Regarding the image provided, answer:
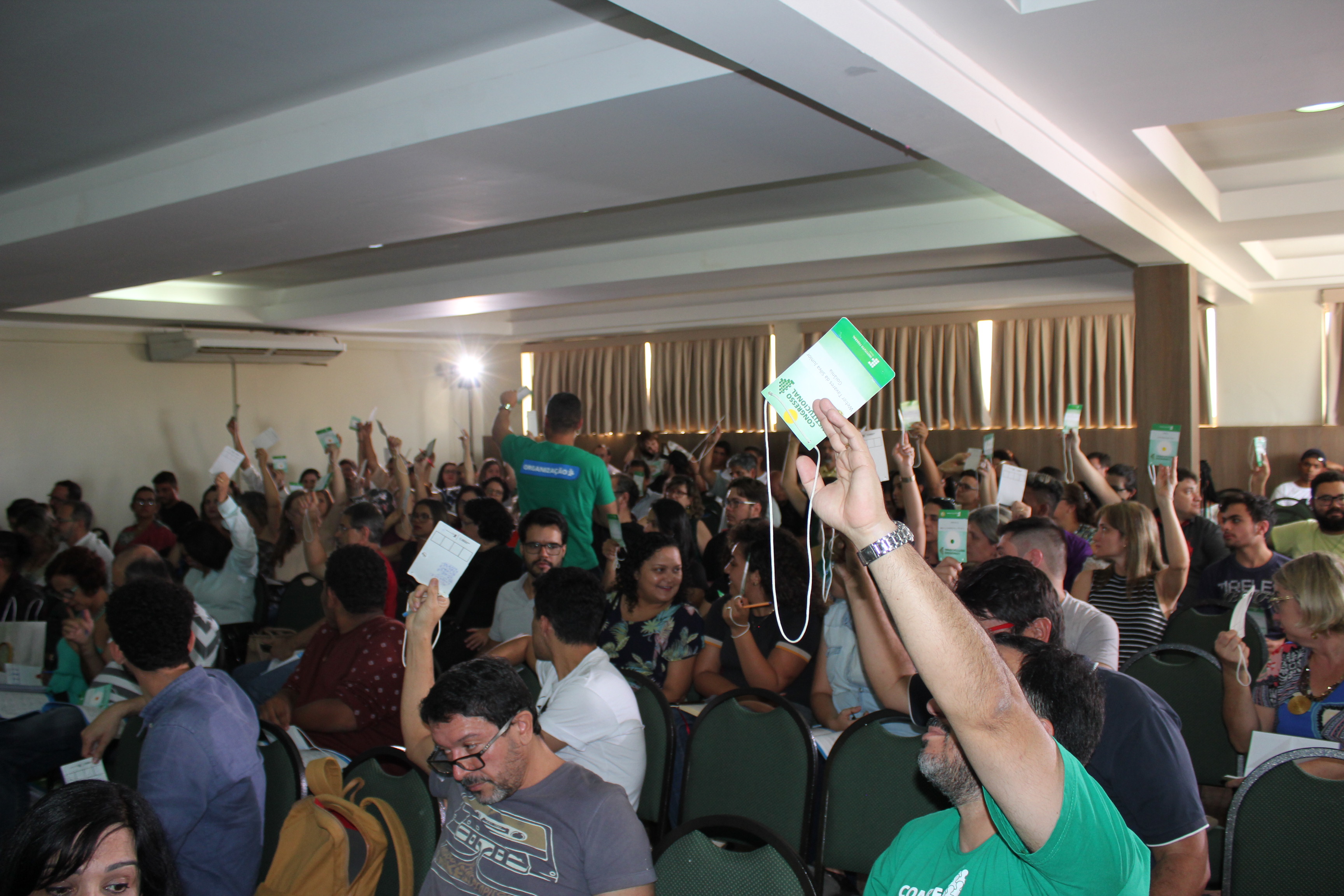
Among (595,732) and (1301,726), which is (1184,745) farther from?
(595,732)

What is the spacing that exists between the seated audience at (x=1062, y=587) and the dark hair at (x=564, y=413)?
2126 millimetres

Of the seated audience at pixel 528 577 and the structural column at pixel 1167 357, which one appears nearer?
the seated audience at pixel 528 577

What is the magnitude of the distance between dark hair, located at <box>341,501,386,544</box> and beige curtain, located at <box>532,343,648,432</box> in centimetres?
775

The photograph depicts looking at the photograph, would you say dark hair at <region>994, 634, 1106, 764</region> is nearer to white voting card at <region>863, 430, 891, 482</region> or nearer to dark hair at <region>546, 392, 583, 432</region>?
white voting card at <region>863, 430, 891, 482</region>

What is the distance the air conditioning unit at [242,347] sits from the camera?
9352 mm

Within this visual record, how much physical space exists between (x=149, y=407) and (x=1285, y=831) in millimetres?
10743

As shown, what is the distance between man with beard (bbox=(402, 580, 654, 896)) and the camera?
6.15ft

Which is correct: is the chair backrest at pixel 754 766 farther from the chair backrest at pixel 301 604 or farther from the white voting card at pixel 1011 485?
the chair backrest at pixel 301 604

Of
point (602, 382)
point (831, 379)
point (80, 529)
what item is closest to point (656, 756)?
point (831, 379)

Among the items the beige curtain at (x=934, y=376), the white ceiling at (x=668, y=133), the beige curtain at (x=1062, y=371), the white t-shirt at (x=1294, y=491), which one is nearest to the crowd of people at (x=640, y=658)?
the white ceiling at (x=668, y=133)

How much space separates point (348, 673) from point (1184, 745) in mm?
2615

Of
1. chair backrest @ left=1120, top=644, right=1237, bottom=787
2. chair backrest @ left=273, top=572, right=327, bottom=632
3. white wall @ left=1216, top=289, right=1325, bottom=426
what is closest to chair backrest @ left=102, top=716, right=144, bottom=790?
chair backrest @ left=273, top=572, right=327, bottom=632

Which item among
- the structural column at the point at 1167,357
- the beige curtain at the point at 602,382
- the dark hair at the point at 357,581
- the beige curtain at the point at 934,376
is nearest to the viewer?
the dark hair at the point at 357,581

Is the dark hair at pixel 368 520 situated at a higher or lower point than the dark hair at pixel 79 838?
higher
